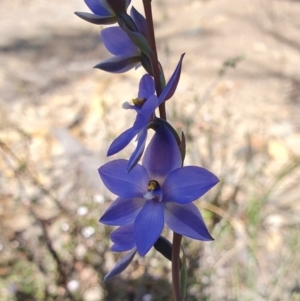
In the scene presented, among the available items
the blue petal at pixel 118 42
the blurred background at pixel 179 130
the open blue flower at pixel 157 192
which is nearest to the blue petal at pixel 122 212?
the open blue flower at pixel 157 192

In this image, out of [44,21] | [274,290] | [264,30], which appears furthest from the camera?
[44,21]

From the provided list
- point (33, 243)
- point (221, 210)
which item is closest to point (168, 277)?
point (221, 210)

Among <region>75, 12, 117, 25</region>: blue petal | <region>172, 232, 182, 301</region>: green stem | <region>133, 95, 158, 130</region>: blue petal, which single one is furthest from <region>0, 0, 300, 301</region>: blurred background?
<region>133, 95, 158, 130</region>: blue petal

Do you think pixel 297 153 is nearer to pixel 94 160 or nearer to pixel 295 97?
pixel 295 97

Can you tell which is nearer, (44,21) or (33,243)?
(33,243)

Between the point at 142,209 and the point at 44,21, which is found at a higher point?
the point at 142,209

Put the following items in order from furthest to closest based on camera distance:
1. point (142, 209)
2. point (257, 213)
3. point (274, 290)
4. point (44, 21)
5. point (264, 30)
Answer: point (44, 21), point (264, 30), point (257, 213), point (274, 290), point (142, 209)
